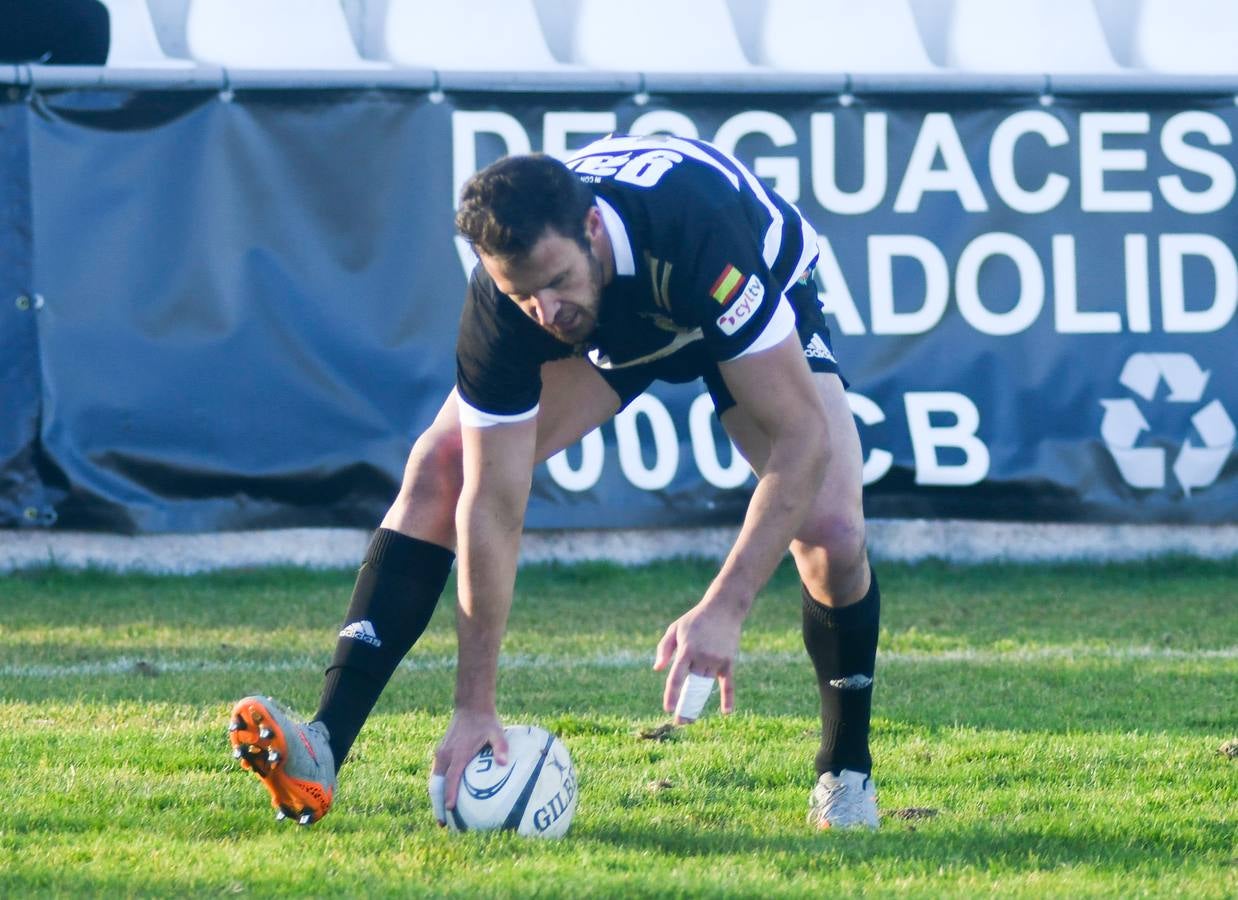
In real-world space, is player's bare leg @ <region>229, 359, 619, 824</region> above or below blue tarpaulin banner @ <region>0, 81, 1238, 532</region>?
below

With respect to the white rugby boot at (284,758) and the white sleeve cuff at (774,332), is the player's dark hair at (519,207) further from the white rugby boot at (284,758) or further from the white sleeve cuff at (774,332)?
the white rugby boot at (284,758)

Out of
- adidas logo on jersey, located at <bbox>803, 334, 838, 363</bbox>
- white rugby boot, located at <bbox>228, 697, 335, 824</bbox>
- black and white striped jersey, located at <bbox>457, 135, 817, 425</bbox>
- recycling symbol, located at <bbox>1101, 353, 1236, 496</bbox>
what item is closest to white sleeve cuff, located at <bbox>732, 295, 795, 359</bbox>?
black and white striped jersey, located at <bbox>457, 135, 817, 425</bbox>

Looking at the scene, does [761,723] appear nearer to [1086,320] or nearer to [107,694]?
[107,694]

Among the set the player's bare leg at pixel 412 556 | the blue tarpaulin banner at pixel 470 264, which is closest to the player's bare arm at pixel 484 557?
the player's bare leg at pixel 412 556

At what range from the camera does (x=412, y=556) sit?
153 inches

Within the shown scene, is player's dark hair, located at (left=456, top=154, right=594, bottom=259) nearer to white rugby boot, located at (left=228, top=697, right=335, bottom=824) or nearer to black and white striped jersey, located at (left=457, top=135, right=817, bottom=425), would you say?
black and white striped jersey, located at (left=457, top=135, right=817, bottom=425)

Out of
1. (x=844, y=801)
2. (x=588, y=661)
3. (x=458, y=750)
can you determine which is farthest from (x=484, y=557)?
(x=588, y=661)

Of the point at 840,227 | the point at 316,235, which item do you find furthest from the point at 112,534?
the point at 840,227

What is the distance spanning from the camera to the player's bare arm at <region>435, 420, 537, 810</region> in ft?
12.0

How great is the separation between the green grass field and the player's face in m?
1.03

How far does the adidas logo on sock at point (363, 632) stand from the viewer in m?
3.83

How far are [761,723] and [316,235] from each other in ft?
13.6

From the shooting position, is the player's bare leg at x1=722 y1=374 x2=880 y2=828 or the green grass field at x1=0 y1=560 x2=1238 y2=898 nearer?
the green grass field at x1=0 y1=560 x2=1238 y2=898

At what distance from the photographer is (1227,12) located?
384 inches
